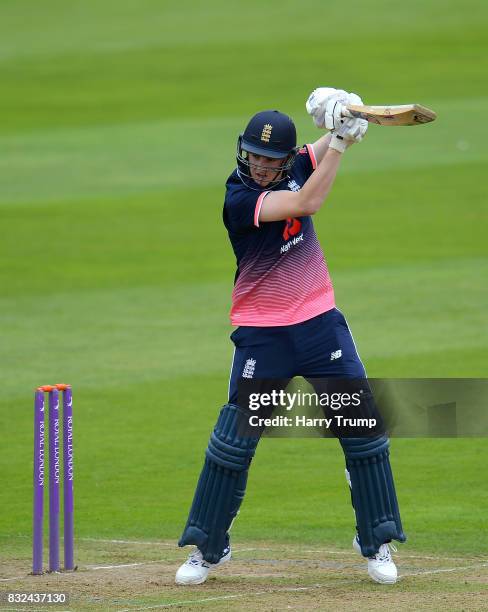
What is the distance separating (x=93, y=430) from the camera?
948cm

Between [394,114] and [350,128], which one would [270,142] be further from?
[394,114]

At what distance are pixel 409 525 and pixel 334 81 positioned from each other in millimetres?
17140

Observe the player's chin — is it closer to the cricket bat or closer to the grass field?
the cricket bat

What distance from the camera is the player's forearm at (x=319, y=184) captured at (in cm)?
568

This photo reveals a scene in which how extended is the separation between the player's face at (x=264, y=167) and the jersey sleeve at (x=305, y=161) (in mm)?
191

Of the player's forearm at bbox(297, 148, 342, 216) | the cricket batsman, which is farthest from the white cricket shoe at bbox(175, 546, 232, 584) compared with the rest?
the player's forearm at bbox(297, 148, 342, 216)

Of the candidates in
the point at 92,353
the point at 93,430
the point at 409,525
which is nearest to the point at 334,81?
the point at 92,353

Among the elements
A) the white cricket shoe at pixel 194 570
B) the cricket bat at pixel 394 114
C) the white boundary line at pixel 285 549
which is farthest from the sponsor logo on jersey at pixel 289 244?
the white boundary line at pixel 285 549

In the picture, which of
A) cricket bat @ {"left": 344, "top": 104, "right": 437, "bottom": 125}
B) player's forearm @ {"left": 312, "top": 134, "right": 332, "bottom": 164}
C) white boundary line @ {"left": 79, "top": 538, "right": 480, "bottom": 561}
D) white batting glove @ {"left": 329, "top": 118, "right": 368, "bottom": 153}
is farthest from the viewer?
white boundary line @ {"left": 79, "top": 538, "right": 480, "bottom": 561}

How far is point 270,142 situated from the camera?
19.3 ft

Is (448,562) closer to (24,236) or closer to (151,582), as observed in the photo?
(151,582)

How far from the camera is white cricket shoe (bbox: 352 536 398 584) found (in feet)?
19.2

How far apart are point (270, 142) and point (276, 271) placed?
1.81 feet

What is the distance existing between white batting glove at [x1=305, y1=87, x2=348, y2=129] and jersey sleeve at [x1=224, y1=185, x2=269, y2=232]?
15.3 inches
